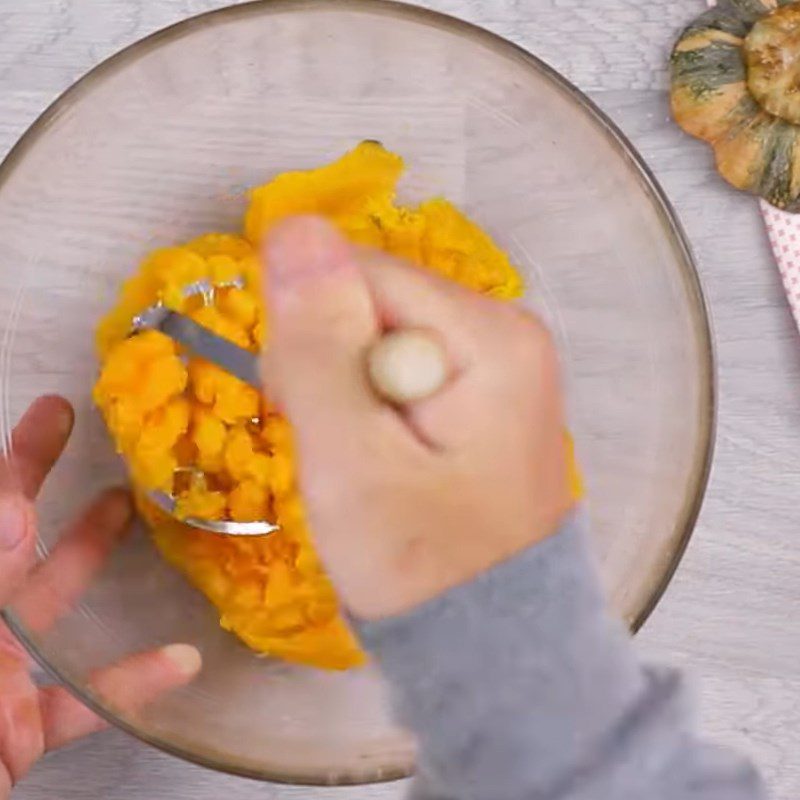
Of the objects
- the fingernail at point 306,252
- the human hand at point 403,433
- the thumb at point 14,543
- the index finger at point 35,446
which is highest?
the fingernail at point 306,252

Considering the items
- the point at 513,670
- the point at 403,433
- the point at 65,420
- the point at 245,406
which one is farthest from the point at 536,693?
the point at 65,420

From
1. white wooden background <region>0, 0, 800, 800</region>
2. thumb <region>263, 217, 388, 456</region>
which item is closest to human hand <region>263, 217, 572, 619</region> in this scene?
thumb <region>263, 217, 388, 456</region>

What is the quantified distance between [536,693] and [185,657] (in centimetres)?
35

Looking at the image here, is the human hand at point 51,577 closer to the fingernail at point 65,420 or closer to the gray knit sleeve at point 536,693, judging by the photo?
the fingernail at point 65,420

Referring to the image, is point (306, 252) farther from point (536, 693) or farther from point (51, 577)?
point (51, 577)

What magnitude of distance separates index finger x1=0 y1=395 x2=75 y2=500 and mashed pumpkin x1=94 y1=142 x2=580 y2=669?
3cm

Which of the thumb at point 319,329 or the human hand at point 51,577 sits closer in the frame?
the thumb at point 319,329

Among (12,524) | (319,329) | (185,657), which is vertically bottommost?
(185,657)

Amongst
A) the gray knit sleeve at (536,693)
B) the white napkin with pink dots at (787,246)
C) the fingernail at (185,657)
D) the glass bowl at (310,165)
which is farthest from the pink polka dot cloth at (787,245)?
the fingernail at (185,657)

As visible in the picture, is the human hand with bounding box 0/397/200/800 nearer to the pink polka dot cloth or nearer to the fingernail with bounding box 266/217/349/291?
the fingernail with bounding box 266/217/349/291

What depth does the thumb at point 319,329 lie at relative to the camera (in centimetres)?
45

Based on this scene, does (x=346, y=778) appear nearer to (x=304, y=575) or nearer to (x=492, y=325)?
(x=304, y=575)

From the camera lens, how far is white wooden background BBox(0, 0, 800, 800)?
0.86 metres

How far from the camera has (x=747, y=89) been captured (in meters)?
0.87
